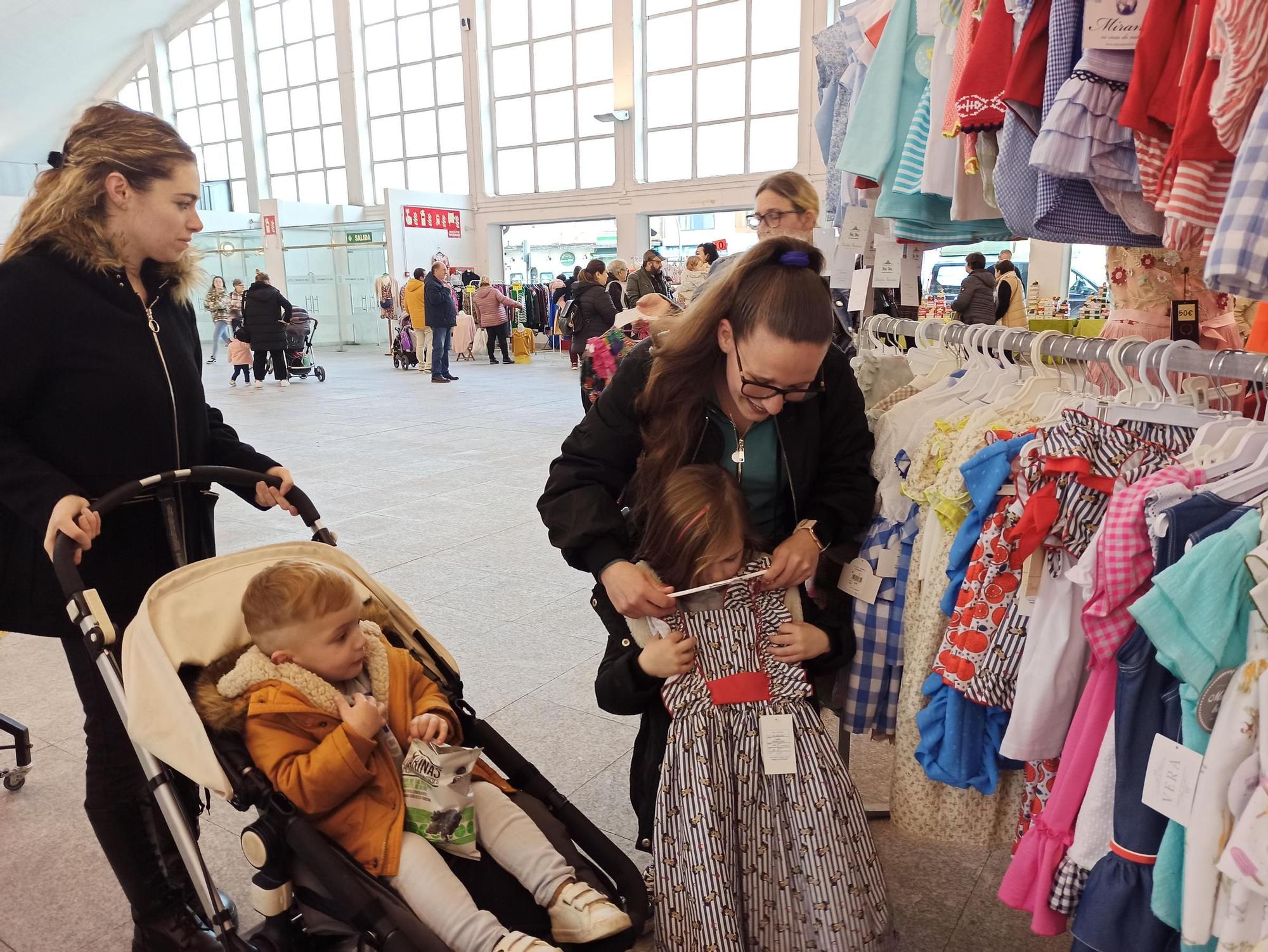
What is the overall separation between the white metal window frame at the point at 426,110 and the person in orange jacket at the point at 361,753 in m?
18.2

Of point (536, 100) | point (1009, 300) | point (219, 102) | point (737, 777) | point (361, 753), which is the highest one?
point (219, 102)

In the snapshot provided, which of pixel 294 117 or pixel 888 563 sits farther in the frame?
pixel 294 117

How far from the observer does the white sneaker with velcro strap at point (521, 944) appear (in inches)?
52.6

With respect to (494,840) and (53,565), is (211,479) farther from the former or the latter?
(494,840)

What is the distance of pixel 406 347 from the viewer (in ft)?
47.4

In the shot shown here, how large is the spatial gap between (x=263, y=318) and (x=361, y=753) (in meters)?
11.2

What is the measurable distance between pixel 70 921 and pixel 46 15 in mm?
22173

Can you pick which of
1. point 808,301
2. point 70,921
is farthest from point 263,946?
point 808,301

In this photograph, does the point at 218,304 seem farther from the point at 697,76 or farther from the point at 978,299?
the point at 978,299

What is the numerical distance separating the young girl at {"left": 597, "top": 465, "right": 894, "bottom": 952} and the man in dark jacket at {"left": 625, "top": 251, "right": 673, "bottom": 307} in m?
5.77

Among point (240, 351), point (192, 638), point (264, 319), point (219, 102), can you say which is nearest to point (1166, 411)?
point (192, 638)

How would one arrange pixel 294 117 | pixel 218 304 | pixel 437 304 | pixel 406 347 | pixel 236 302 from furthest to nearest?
1. pixel 294 117
2. pixel 236 302
3. pixel 406 347
4. pixel 218 304
5. pixel 437 304

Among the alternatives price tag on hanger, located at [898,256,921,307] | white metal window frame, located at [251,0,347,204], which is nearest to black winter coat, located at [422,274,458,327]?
white metal window frame, located at [251,0,347,204]

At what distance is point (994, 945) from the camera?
1.87 m
